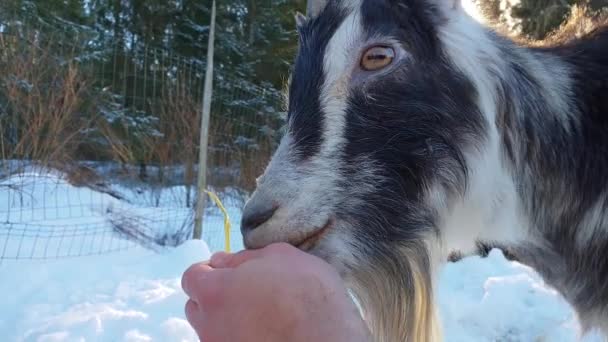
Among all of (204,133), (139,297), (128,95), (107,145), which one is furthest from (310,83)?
(128,95)

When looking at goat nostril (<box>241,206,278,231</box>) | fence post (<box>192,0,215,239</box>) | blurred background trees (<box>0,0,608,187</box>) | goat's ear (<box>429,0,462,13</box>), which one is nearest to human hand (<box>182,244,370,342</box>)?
goat nostril (<box>241,206,278,231</box>)

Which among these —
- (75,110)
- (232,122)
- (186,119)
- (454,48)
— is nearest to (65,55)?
(75,110)

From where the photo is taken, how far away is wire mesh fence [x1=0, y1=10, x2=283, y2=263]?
15.0 feet

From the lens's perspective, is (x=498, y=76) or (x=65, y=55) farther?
(x=65, y=55)

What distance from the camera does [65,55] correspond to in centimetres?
563

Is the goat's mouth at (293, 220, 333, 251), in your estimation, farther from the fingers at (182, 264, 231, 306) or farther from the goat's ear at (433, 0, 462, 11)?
the goat's ear at (433, 0, 462, 11)

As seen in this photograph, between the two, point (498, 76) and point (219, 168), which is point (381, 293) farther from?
point (219, 168)

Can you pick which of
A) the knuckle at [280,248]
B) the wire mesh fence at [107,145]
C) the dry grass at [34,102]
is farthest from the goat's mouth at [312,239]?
the dry grass at [34,102]

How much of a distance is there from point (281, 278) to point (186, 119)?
17.9ft

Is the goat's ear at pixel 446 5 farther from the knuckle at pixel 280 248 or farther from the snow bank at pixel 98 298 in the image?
the snow bank at pixel 98 298

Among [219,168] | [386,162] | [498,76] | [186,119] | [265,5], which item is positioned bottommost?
[219,168]

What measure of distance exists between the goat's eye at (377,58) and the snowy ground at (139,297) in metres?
1.59

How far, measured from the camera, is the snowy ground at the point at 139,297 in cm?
250

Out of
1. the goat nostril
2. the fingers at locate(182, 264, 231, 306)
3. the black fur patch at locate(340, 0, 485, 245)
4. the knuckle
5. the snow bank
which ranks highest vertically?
the black fur patch at locate(340, 0, 485, 245)
